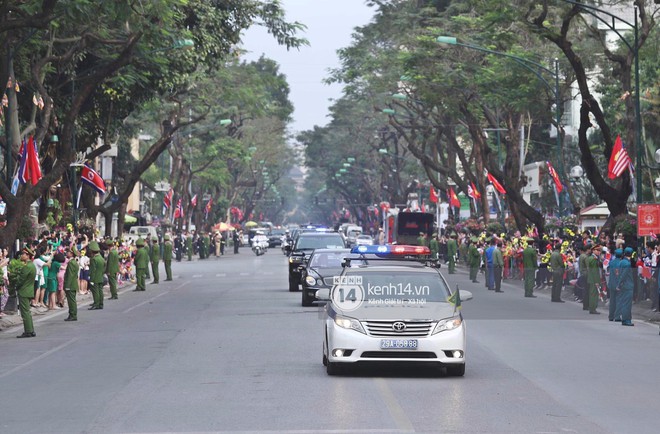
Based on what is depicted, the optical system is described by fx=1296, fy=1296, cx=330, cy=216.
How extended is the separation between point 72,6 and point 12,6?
1.23 metres

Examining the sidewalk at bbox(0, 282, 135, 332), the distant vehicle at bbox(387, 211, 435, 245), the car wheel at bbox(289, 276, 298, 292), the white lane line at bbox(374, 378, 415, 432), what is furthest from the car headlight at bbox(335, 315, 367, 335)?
the distant vehicle at bbox(387, 211, 435, 245)

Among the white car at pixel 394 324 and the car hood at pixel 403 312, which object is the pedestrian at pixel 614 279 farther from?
the car hood at pixel 403 312

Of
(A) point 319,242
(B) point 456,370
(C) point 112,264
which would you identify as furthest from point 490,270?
Answer: (B) point 456,370

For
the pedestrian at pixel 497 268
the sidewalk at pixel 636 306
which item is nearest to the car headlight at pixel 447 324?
the sidewalk at pixel 636 306

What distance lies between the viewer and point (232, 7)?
1679 inches

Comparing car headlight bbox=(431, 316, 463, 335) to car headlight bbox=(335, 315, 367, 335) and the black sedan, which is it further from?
the black sedan

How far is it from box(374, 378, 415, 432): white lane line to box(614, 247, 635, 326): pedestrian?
11857 millimetres

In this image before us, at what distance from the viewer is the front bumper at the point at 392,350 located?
15.9 metres

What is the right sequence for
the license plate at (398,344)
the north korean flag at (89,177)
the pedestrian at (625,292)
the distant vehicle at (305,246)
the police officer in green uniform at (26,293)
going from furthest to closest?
the north korean flag at (89,177), the distant vehicle at (305,246), the pedestrian at (625,292), the police officer in green uniform at (26,293), the license plate at (398,344)

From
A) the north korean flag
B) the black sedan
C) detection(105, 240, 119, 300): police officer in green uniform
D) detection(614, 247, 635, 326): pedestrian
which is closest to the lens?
detection(614, 247, 635, 326): pedestrian

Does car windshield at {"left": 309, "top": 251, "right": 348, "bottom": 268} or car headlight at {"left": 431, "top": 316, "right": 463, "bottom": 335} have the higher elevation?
car windshield at {"left": 309, "top": 251, "right": 348, "bottom": 268}

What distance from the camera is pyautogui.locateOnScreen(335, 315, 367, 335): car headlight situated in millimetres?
16000

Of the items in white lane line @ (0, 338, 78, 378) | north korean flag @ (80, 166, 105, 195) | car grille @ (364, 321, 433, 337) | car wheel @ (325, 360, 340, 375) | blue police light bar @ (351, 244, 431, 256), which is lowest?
white lane line @ (0, 338, 78, 378)

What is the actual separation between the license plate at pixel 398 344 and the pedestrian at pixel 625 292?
11.5m
